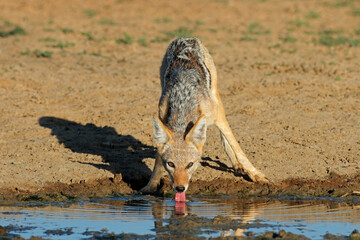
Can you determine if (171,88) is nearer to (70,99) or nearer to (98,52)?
(70,99)

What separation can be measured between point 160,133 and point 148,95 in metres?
5.21

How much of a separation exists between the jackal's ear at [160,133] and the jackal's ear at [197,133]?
0.80 feet

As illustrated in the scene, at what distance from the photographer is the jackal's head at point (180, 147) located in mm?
8539

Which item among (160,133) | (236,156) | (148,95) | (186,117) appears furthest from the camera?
(148,95)

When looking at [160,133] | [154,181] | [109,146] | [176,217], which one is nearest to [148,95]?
[109,146]

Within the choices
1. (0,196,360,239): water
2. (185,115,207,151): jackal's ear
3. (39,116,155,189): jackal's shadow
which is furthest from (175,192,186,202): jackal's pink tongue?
(39,116,155,189): jackal's shadow

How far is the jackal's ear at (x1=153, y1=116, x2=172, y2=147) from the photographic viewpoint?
28.1ft

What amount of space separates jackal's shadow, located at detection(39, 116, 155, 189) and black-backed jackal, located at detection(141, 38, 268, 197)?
659 mm

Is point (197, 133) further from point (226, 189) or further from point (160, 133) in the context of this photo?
point (226, 189)

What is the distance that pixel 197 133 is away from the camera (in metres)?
8.69

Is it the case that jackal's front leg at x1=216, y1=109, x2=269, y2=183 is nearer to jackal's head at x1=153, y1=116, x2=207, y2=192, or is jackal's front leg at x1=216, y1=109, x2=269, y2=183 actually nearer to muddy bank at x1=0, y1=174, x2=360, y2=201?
muddy bank at x1=0, y1=174, x2=360, y2=201

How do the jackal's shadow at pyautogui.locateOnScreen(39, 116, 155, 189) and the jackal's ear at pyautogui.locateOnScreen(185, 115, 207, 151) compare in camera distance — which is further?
the jackal's shadow at pyautogui.locateOnScreen(39, 116, 155, 189)

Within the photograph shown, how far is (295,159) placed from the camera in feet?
35.1

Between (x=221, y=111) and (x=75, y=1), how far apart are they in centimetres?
1553
